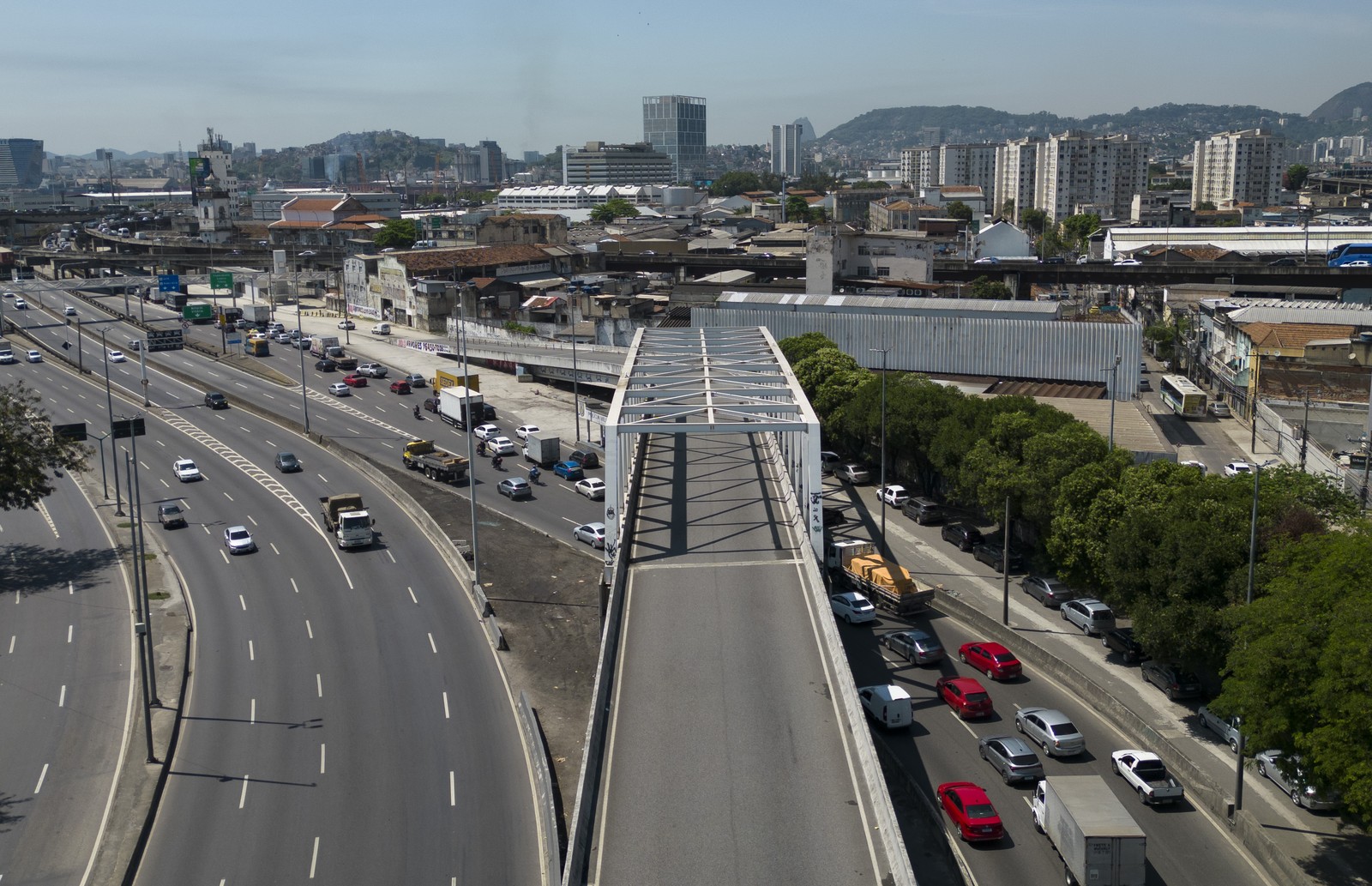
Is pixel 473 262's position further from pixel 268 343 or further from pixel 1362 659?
pixel 1362 659

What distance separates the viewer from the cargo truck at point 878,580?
2867 centimetres

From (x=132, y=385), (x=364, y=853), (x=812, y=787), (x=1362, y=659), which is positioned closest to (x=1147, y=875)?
(x=1362, y=659)

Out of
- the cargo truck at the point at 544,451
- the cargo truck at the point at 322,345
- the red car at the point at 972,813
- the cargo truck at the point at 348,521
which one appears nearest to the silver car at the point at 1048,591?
the red car at the point at 972,813

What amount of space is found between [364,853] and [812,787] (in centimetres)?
902

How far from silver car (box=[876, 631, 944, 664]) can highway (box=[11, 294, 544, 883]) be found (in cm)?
903

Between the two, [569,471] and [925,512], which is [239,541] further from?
[925,512]

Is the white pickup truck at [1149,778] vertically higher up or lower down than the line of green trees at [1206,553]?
lower down

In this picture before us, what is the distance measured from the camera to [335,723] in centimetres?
2359

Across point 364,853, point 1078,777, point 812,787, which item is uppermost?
point 812,787


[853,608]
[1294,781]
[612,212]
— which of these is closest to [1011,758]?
[1294,781]

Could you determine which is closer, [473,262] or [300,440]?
[300,440]

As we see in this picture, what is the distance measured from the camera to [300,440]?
4881 centimetres

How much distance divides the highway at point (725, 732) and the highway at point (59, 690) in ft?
34.7

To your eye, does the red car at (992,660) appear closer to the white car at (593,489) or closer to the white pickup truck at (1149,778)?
the white pickup truck at (1149,778)
